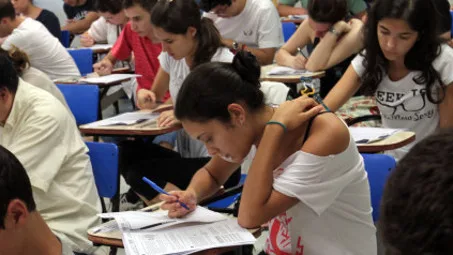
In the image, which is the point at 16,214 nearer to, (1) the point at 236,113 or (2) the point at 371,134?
(1) the point at 236,113

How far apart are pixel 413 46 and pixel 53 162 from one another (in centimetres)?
150

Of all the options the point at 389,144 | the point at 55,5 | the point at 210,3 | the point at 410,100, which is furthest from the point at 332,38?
the point at 55,5

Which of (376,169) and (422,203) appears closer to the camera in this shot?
(422,203)

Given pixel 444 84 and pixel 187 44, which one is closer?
pixel 444 84

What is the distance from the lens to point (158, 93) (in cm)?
349

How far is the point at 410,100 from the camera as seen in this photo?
2.68 meters

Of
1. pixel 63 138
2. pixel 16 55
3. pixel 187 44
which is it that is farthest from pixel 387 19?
pixel 16 55

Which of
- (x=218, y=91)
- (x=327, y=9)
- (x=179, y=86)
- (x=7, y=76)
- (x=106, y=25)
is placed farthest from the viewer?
(x=106, y=25)

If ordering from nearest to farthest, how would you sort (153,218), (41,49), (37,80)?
(153,218) → (37,80) → (41,49)

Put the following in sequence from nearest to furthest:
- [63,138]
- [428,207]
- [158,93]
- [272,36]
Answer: [428,207]
[63,138]
[158,93]
[272,36]

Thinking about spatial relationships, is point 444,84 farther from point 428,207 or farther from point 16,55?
point 428,207

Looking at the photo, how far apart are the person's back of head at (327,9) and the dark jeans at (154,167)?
4.27 ft

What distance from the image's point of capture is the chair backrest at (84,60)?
502cm

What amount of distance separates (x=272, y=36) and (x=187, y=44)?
1374 mm
